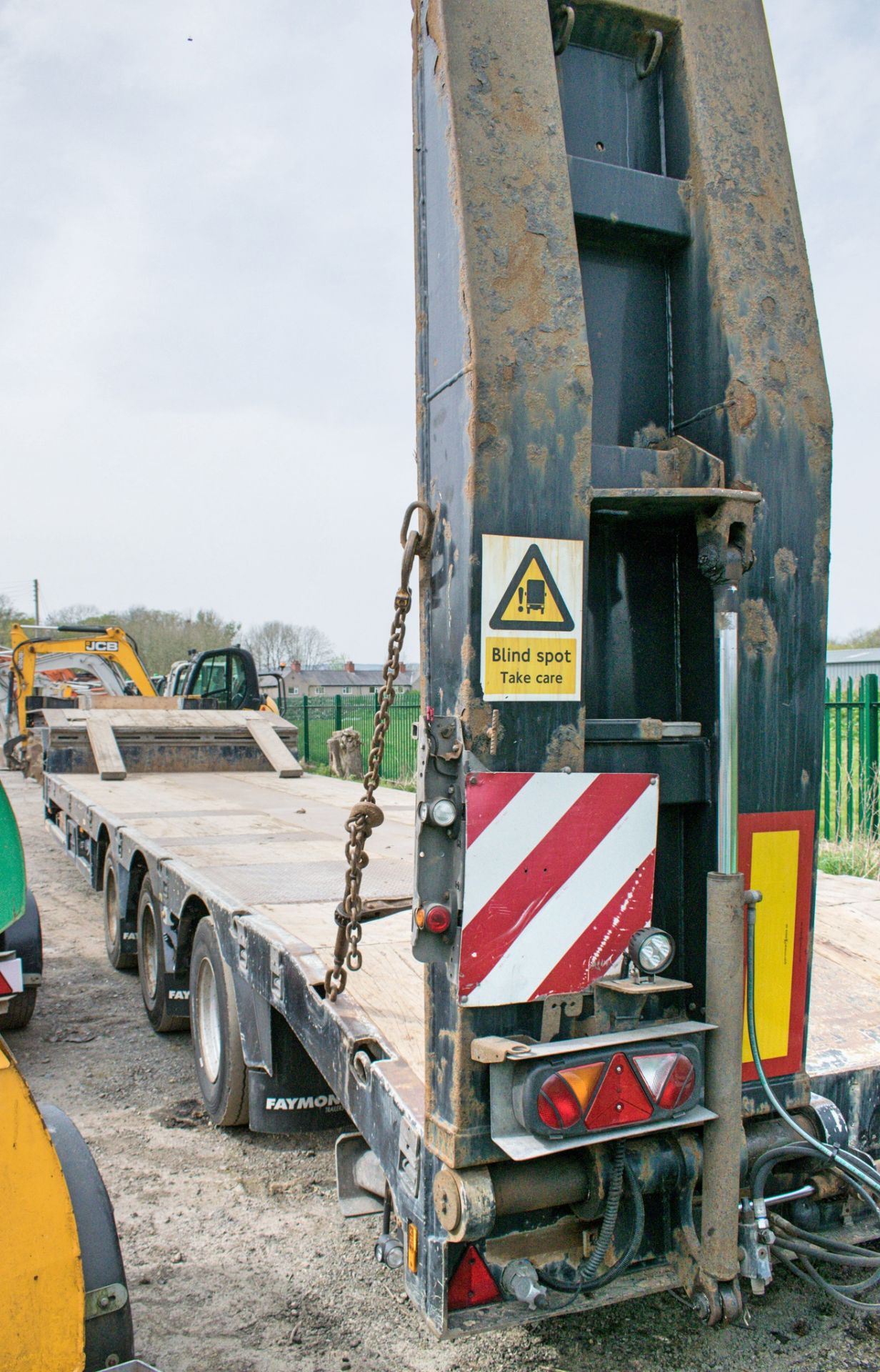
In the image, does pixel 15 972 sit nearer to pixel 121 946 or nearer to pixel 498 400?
pixel 498 400

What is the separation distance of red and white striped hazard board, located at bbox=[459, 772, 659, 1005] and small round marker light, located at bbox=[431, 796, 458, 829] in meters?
0.03

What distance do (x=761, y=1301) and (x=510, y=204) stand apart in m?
2.94

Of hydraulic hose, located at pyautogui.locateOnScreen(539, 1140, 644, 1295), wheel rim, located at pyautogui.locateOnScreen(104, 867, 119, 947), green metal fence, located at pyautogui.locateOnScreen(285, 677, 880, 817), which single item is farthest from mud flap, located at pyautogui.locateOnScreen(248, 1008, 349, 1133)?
green metal fence, located at pyautogui.locateOnScreen(285, 677, 880, 817)

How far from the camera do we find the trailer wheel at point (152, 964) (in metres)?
5.22

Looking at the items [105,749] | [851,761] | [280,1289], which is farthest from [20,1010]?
[851,761]

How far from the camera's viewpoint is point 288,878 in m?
4.86

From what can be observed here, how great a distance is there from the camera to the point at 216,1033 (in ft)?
14.1

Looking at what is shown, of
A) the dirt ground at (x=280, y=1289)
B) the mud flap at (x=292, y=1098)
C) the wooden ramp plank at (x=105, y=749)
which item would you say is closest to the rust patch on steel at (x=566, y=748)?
the dirt ground at (x=280, y=1289)

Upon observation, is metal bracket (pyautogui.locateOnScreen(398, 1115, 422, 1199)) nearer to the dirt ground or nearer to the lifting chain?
the lifting chain

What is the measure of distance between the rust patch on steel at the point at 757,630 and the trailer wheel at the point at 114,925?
4746 mm

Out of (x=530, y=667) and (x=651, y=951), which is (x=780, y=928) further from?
(x=530, y=667)

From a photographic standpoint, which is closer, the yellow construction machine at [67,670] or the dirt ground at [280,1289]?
the dirt ground at [280,1289]

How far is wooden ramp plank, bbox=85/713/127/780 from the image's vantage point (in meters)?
9.37

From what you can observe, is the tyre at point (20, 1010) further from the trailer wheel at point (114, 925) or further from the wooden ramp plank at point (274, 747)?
the wooden ramp plank at point (274, 747)
